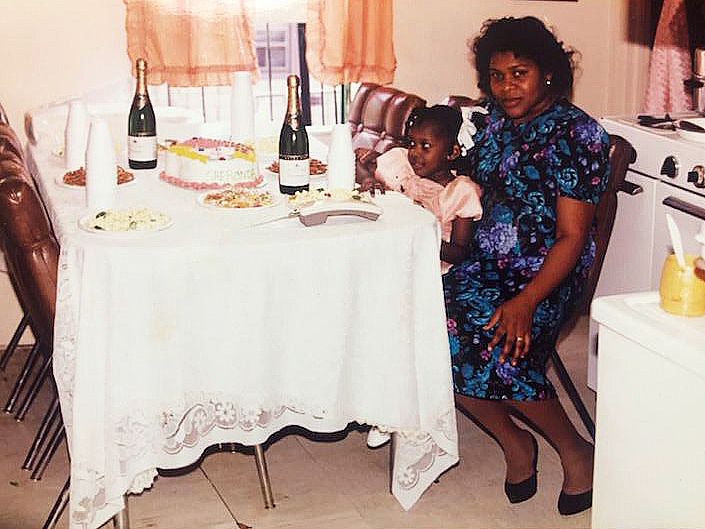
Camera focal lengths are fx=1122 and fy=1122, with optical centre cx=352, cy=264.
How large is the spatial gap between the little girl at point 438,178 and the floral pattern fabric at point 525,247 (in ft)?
0.16

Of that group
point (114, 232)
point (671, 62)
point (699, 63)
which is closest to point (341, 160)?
point (114, 232)

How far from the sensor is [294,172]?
9.00ft

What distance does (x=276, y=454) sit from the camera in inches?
121

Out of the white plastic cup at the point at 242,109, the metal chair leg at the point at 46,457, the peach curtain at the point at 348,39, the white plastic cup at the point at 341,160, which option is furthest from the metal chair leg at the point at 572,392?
the peach curtain at the point at 348,39

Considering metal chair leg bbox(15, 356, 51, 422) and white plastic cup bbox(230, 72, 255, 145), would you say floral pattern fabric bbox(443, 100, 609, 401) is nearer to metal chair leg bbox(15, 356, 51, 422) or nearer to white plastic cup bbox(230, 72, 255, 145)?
white plastic cup bbox(230, 72, 255, 145)

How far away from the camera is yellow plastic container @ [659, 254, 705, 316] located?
1.79m

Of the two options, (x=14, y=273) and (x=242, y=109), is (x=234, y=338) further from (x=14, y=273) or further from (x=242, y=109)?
(x=242, y=109)

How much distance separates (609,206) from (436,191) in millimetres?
451

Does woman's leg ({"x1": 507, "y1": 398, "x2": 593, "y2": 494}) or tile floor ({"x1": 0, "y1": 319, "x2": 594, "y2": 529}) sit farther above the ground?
woman's leg ({"x1": 507, "y1": 398, "x2": 593, "y2": 494})

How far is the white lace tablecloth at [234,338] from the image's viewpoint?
7.59 ft

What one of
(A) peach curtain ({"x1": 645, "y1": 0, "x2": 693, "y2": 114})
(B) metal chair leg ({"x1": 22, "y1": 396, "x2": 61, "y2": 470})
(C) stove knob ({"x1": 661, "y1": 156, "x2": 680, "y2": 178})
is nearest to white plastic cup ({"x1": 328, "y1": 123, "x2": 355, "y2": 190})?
(C) stove knob ({"x1": 661, "y1": 156, "x2": 680, "y2": 178})

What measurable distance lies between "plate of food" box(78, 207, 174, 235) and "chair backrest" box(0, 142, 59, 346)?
88 millimetres

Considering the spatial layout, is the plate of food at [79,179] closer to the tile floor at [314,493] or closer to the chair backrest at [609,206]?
the tile floor at [314,493]

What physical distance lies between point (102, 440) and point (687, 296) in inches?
48.4
